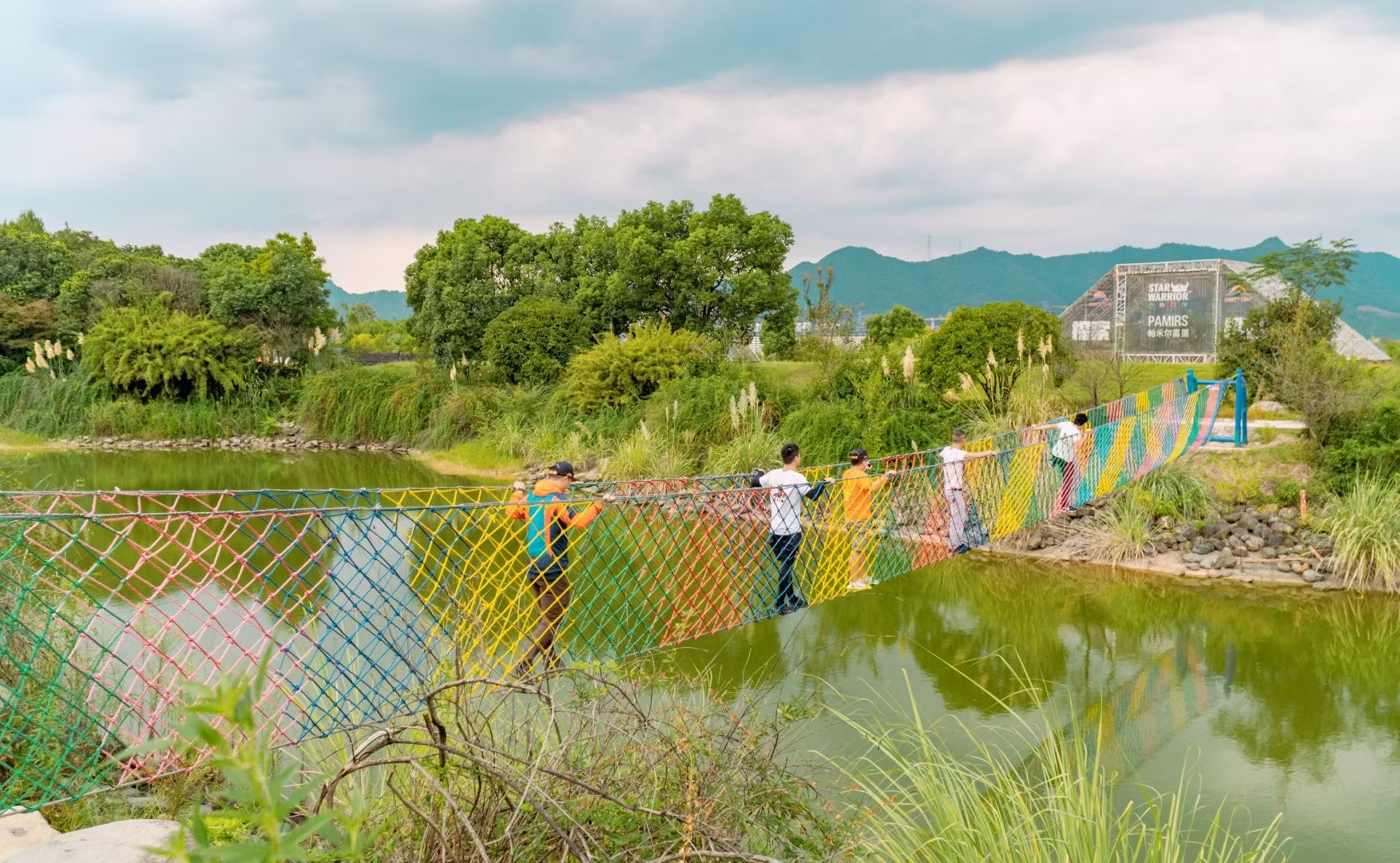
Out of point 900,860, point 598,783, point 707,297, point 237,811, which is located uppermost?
point 707,297

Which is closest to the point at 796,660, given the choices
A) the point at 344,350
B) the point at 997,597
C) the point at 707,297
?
the point at 997,597

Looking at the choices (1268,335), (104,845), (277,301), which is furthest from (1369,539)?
(277,301)

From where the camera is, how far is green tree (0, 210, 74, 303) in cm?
1912

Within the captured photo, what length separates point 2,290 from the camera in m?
18.6

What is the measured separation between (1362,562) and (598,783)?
5886 millimetres

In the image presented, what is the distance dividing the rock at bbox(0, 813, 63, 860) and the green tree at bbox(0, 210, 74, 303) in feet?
66.0

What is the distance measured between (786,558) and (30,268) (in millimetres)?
21036

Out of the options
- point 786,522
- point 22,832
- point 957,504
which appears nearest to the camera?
point 22,832

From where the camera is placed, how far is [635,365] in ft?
36.9

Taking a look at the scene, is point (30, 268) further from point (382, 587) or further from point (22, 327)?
point (382, 587)

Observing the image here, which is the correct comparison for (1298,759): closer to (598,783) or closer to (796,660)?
(796,660)

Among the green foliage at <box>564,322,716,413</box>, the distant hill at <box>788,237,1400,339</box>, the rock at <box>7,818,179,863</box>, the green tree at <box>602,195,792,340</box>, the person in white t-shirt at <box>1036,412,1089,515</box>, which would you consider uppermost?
the distant hill at <box>788,237,1400,339</box>

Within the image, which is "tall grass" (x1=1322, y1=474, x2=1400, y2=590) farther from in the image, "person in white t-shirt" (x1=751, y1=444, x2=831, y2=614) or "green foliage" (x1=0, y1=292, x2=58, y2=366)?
"green foliage" (x1=0, y1=292, x2=58, y2=366)

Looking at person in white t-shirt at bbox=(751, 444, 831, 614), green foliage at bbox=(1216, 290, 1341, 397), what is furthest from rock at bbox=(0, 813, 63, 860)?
green foliage at bbox=(1216, 290, 1341, 397)
